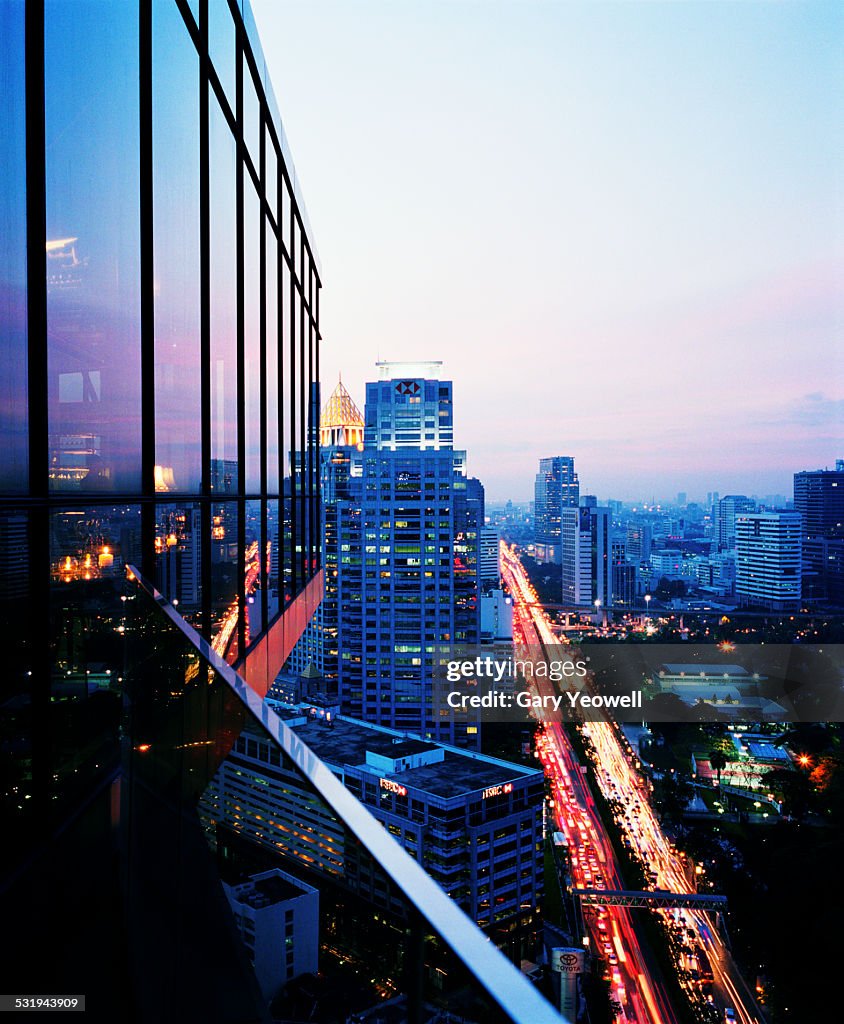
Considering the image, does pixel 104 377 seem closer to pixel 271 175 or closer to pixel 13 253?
pixel 13 253

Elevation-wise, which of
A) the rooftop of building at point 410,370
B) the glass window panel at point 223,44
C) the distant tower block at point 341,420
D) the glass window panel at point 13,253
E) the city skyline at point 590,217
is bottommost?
the glass window panel at point 13,253

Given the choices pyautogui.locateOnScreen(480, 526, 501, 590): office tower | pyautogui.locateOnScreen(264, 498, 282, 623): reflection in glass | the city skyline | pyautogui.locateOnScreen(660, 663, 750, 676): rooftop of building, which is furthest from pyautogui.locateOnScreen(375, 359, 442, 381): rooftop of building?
pyautogui.locateOnScreen(264, 498, 282, 623): reflection in glass

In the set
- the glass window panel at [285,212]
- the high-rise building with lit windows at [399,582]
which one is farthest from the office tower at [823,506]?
the glass window panel at [285,212]

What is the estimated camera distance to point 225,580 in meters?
4.20

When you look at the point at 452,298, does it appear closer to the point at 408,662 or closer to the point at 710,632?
the point at 710,632

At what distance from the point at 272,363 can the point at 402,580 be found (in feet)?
107

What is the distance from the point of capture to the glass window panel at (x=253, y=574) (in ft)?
16.1

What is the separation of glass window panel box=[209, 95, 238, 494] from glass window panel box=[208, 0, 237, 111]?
0.22 m

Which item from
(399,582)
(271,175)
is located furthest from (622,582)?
(271,175)

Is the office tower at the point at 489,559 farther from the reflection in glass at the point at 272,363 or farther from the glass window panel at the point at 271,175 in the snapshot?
the glass window panel at the point at 271,175

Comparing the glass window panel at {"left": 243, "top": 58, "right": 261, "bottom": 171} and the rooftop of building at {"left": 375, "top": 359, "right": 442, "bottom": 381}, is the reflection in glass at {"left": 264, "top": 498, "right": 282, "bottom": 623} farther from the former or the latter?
the rooftop of building at {"left": 375, "top": 359, "right": 442, "bottom": 381}

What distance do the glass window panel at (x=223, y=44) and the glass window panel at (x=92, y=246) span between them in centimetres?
138

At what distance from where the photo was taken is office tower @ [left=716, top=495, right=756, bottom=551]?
3216 inches

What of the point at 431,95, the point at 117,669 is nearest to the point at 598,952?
the point at 117,669
